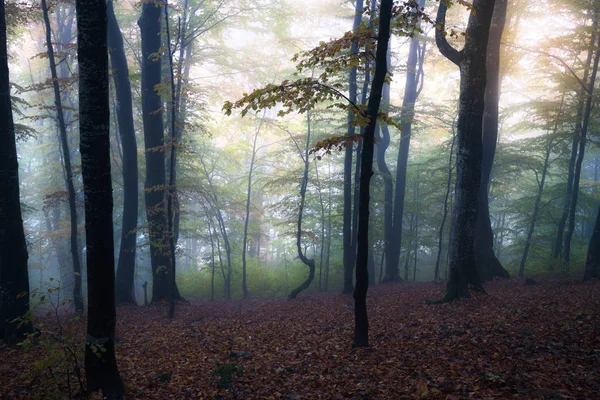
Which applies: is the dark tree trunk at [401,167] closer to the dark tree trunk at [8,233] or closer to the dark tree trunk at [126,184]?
the dark tree trunk at [126,184]

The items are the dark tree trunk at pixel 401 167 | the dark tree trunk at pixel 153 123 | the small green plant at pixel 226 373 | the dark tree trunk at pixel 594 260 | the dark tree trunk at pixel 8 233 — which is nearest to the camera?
the small green plant at pixel 226 373

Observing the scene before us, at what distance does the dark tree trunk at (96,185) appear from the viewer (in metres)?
4.62

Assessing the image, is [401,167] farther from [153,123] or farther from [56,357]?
[56,357]

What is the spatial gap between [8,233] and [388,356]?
824 cm

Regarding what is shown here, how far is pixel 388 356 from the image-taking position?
20.6 feet

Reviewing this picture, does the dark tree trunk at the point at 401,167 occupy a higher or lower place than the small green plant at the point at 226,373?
higher

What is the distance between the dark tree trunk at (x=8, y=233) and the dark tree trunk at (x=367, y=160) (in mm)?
7108

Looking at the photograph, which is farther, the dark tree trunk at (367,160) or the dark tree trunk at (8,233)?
the dark tree trunk at (8,233)

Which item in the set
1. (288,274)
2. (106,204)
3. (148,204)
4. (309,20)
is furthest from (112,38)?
(288,274)

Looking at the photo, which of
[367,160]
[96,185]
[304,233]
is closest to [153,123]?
[304,233]

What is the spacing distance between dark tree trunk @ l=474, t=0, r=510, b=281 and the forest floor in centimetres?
209

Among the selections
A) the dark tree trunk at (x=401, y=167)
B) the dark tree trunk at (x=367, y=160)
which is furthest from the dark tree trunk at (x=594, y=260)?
the dark tree trunk at (x=367, y=160)

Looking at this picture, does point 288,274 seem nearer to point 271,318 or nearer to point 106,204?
point 271,318

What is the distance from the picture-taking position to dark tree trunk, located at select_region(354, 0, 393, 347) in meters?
5.93
